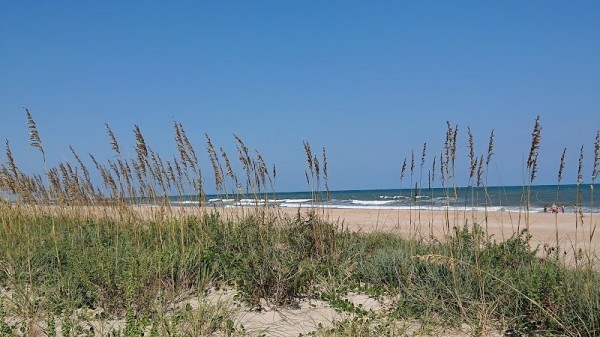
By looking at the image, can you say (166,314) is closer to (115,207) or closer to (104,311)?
(104,311)

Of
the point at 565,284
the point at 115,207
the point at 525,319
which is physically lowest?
the point at 525,319

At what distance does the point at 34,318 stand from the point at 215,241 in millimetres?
2254

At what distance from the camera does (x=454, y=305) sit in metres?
3.88

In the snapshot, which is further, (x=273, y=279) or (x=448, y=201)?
(x=448, y=201)

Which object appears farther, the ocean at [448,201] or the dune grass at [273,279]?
the ocean at [448,201]

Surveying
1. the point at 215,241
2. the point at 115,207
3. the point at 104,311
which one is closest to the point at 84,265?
the point at 104,311

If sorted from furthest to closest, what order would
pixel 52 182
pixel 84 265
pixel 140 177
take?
pixel 52 182
pixel 140 177
pixel 84 265

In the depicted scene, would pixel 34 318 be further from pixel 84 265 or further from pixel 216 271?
pixel 216 271

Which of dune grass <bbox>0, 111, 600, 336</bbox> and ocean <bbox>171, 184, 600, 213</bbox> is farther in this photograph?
ocean <bbox>171, 184, 600, 213</bbox>

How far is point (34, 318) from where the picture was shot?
3607mm

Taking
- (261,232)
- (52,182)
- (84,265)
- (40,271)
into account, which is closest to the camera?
(84,265)

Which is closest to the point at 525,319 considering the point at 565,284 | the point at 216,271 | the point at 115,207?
the point at 565,284

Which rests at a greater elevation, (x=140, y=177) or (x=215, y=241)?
(x=140, y=177)

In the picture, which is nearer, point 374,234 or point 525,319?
point 525,319
